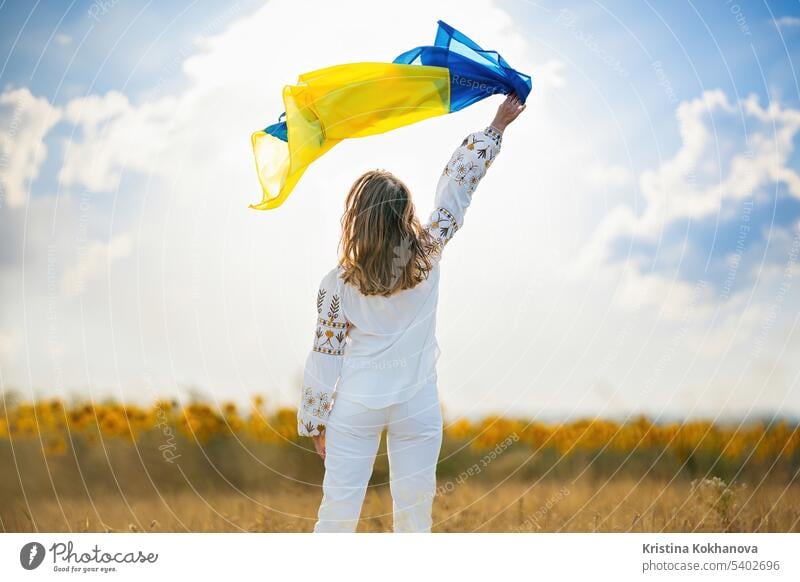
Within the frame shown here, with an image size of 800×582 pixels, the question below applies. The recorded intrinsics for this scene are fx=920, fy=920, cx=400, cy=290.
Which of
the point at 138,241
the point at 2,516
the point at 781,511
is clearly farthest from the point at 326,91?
the point at 781,511

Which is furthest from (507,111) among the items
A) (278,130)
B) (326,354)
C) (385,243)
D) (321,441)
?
(321,441)

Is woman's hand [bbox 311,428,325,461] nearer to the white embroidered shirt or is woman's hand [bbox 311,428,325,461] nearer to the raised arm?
the white embroidered shirt

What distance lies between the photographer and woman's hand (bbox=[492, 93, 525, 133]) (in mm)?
4852

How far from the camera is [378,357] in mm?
4391

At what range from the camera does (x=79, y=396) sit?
613cm

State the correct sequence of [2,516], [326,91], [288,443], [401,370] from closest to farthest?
[401,370] < [326,91] < [2,516] < [288,443]

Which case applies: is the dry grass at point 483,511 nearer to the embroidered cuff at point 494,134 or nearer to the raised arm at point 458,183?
the raised arm at point 458,183

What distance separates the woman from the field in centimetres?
178

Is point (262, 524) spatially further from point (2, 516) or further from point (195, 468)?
point (2, 516)

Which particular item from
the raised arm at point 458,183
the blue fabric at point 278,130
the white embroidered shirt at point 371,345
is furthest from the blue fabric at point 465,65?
the white embroidered shirt at point 371,345

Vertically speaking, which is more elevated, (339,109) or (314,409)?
(339,109)

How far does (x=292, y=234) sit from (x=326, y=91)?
1121mm

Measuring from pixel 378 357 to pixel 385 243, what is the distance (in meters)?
0.55

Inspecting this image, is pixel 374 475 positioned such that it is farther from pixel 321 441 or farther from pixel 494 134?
pixel 494 134
